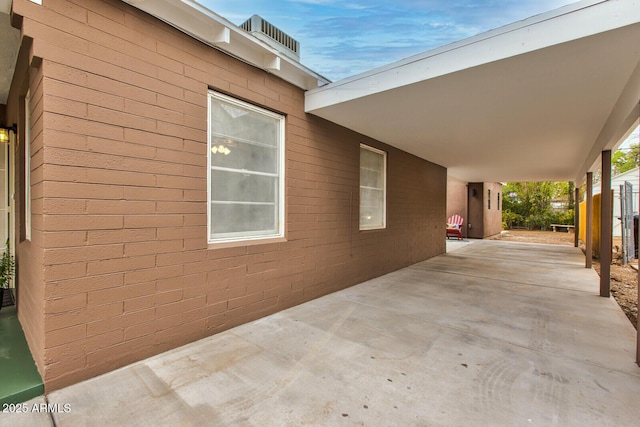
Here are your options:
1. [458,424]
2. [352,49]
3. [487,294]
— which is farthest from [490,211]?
[458,424]

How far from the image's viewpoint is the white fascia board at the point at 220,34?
2439 millimetres

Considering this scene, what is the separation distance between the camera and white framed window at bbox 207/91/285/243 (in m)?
2.99

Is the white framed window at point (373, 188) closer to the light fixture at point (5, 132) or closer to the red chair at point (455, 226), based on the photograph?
the light fixture at point (5, 132)

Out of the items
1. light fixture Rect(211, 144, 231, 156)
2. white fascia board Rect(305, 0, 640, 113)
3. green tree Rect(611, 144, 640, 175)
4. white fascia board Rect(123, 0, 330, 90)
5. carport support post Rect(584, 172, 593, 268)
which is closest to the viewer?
white fascia board Rect(305, 0, 640, 113)

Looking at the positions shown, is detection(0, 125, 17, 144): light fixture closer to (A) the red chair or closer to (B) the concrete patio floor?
(B) the concrete patio floor

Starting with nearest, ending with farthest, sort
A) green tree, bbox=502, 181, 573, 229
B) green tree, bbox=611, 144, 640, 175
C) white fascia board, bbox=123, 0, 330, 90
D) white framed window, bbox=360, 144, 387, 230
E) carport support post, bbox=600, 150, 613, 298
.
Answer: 1. white fascia board, bbox=123, 0, 330, 90
2. carport support post, bbox=600, 150, 613, 298
3. white framed window, bbox=360, 144, 387, 230
4. green tree, bbox=502, 181, 573, 229
5. green tree, bbox=611, 144, 640, 175

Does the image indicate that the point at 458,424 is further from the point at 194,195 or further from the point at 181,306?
the point at 194,195

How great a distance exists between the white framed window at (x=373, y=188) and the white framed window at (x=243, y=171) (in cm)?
199

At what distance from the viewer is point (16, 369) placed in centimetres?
209

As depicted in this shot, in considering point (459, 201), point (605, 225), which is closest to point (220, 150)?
point (605, 225)

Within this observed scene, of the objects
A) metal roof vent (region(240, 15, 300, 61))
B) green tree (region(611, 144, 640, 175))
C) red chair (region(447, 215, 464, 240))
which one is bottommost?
red chair (region(447, 215, 464, 240))

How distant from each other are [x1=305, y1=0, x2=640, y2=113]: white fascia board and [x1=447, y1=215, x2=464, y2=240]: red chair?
35.9 feet

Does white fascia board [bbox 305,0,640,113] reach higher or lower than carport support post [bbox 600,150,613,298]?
higher

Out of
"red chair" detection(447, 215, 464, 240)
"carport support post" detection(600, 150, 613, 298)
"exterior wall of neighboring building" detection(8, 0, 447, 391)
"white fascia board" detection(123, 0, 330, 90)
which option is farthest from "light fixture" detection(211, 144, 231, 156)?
"red chair" detection(447, 215, 464, 240)
